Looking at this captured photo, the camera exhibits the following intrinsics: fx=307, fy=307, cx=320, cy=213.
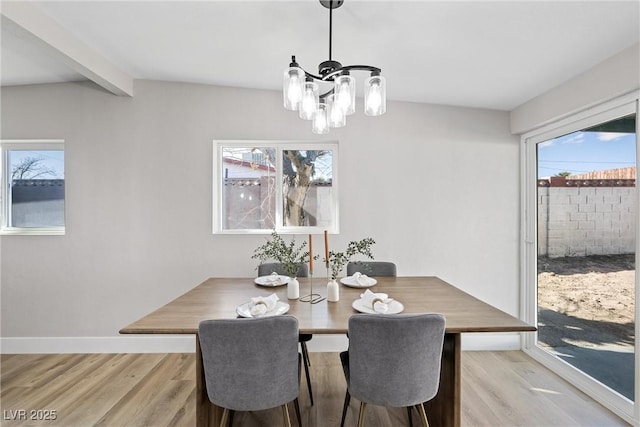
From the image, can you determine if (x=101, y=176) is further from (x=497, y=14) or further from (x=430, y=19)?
(x=497, y=14)

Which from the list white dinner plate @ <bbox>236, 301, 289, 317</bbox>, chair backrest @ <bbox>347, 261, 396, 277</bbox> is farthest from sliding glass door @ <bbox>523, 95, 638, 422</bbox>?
white dinner plate @ <bbox>236, 301, 289, 317</bbox>

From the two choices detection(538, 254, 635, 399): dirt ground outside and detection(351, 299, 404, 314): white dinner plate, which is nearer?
detection(351, 299, 404, 314): white dinner plate

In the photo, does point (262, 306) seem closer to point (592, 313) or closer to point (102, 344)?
point (102, 344)

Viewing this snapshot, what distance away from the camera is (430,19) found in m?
1.71

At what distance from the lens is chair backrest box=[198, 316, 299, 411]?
1.31 m

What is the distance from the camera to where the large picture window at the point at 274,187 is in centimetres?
301

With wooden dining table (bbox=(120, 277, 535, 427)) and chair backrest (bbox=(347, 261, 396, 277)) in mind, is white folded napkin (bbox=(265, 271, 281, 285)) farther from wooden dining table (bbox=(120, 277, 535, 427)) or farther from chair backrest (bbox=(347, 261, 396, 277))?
chair backrest (bbox=(347, 261, 396, 277))

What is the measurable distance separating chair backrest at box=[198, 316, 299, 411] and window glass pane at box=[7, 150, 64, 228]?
2636 millimetres

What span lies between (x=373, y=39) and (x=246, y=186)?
174 cm

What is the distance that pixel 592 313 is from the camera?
233 cm

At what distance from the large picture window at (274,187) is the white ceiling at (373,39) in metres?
0.71

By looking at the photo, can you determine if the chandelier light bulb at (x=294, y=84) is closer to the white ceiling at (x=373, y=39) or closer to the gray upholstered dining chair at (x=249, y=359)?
the white ceiling at (x=373, y=39)

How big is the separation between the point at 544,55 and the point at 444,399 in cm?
221

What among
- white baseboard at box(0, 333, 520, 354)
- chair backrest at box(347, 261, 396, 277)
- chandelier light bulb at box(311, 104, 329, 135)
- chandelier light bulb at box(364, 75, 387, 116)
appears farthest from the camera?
white baseboard at box(0, 333, 520, 354)
